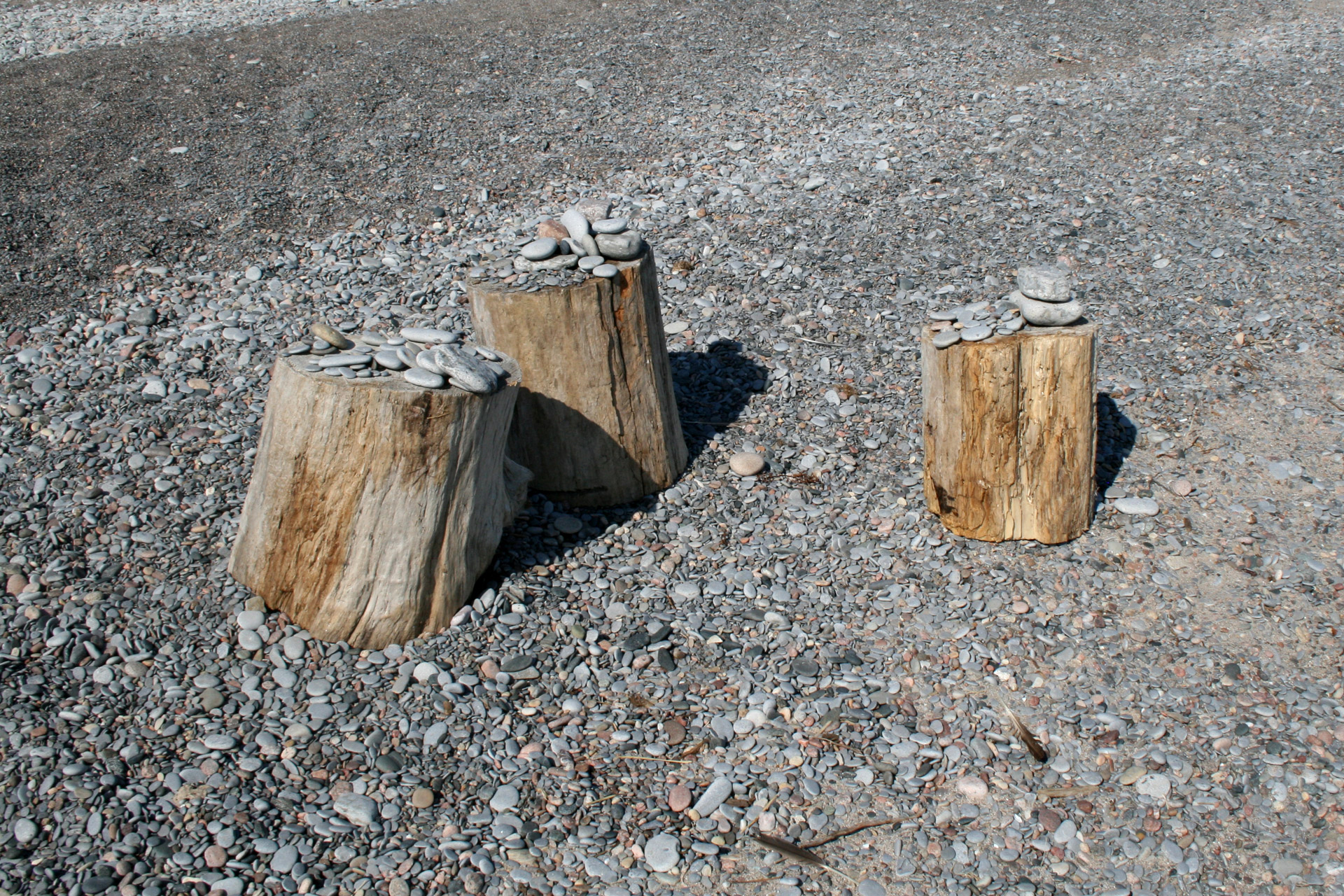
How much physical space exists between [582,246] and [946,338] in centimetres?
136

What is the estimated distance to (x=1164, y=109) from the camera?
732 centimetres

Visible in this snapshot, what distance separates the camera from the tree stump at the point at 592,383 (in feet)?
11.5

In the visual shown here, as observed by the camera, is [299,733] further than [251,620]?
No

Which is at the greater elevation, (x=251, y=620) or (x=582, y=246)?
(x=582, y=246)

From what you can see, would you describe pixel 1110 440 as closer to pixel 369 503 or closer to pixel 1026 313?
pixel 1026 313

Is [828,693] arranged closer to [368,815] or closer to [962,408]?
[962,408]

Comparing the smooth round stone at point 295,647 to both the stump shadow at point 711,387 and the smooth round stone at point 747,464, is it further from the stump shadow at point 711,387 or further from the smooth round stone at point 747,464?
the smooth round stone at point 747,464

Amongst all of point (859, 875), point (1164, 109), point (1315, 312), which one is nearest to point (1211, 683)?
point (859, 875)

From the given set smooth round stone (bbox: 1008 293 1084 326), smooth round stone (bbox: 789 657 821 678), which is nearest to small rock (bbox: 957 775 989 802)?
smooth round stone (bbox: 789 657 821 678)

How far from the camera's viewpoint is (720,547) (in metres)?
3.70

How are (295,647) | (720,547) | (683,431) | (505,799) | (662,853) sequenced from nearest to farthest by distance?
1. (662,853)
2. (505,799)
3. (295,647)
4. (720,547)
5. (683,431)

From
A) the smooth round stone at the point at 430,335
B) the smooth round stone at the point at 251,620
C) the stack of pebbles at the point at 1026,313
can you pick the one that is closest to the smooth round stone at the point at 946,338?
the stack of pebbles at the point at 1026,313

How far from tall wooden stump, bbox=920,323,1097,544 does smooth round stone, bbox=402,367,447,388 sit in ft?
5.59

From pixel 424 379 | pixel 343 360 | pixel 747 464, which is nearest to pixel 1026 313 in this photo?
pixel 747 464
